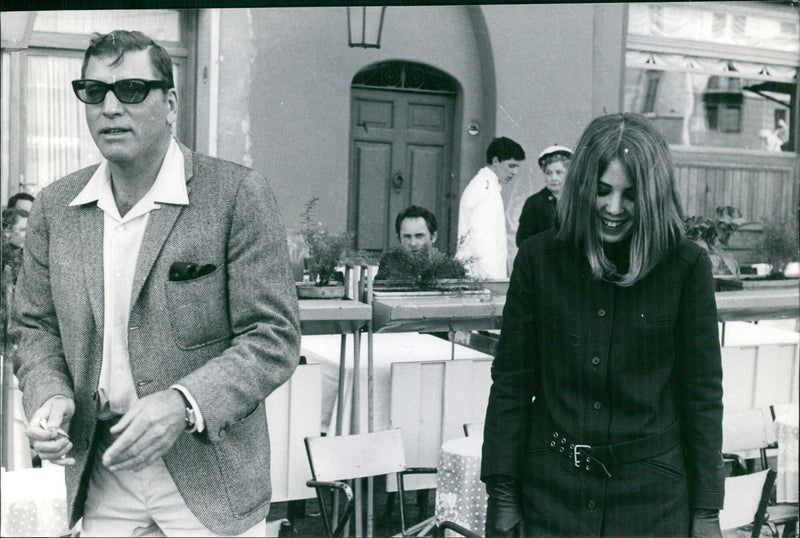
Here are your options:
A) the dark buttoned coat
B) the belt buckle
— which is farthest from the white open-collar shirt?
the belt buckle

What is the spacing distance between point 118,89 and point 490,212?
10.5ft

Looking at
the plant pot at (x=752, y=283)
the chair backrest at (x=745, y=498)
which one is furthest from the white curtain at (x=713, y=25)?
the chair backrest at (x=745, y=498)

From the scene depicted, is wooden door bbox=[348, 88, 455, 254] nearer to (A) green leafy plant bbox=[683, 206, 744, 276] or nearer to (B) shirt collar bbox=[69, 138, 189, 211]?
(A) green leafy plant bbox=[683, 206, 744, 276]

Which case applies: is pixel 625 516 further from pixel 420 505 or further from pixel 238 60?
pixel 238 60

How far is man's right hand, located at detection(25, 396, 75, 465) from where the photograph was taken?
1758 mm

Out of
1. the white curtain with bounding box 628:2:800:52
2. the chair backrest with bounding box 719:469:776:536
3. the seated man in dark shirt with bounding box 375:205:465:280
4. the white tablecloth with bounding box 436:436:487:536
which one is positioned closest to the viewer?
the chair backrest with bounding box 719:469:776:536

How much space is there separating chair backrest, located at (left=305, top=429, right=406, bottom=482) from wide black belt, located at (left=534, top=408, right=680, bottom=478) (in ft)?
4.58

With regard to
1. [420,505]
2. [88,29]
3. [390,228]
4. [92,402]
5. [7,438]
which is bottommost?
[420,505]

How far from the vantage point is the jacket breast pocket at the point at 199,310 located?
1.83 meters

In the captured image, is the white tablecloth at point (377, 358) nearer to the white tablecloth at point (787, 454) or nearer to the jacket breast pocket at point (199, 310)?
the white tablecloth at point (787, 454)

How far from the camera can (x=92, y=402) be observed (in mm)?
1880

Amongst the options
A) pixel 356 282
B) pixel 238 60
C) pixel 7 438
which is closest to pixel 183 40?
pixel 238 60

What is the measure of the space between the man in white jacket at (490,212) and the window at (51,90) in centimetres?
189

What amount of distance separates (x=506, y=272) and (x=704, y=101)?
9.22 feet
